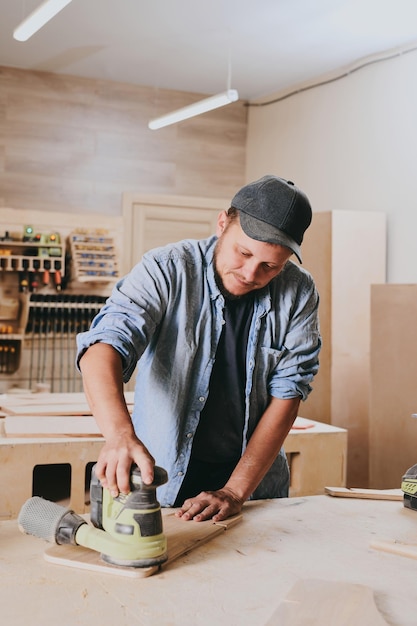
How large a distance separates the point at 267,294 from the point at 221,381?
0.28 metres

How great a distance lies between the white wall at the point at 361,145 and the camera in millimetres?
4914

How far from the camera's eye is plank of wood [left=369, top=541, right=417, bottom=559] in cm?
156

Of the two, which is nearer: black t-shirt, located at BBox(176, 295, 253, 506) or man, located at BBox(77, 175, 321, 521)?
man, located at BBox(77, 175, 321, 521)

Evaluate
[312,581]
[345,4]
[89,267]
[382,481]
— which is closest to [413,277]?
[382,481]

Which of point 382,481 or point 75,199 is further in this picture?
point 75,199

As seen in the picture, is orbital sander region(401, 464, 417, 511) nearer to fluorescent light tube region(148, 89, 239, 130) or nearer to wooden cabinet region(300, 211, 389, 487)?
wooden cabinet region(300, 211, 389, 487)

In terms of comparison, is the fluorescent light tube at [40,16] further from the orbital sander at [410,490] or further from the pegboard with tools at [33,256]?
the orbital sander at [410,490]

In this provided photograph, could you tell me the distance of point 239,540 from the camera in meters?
1.62

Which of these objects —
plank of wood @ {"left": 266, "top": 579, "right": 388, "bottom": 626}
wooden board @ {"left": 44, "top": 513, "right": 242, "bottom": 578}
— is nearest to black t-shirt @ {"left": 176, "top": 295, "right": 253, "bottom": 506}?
wooden board @ {"left": 44, "top": 513, "right": 242, "bottom": 578}

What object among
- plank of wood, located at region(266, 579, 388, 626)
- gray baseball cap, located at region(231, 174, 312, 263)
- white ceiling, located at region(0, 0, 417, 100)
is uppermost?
white ceiling, located at region(0, 0, 417, 100)

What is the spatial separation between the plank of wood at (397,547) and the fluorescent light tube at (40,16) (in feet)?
9.78

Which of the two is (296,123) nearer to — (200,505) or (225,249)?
(225,249)

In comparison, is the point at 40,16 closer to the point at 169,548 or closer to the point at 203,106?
the point at 203,106

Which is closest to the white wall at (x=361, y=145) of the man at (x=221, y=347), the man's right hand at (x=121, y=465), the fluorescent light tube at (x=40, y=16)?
the fluorescent light tube at (x=40, y=16)
